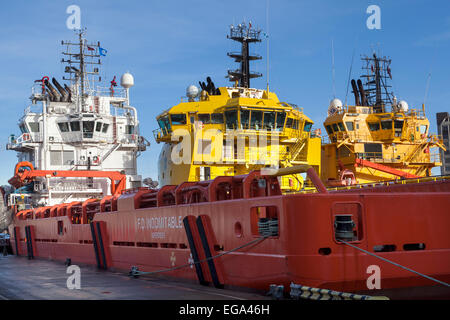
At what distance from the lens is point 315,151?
24.3 m

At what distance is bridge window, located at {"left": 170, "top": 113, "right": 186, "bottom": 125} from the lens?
916 inches

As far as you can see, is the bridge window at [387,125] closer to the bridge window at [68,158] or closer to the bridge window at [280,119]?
the bridge window at [280,119]

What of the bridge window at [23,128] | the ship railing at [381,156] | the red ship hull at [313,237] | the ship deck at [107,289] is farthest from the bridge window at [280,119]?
the bridge window at [23,128]

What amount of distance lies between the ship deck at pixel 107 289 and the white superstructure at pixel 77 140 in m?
13.1

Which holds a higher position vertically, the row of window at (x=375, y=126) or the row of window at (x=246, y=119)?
the row of window at (x=375, y=126)

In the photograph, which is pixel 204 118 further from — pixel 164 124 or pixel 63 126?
pixel 63 126

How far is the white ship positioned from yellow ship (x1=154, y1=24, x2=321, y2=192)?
6878 millimetres

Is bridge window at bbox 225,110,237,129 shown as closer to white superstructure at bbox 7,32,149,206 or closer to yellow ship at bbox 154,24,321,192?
yellow ship at bbox 154,24,321,192

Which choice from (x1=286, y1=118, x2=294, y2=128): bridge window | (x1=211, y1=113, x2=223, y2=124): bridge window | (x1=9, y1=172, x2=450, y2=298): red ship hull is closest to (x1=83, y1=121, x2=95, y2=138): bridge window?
(x1=211, y1=113, x2=223, y2=124): bridge window

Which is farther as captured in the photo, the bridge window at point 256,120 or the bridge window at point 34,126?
the bridge window at point 34,126

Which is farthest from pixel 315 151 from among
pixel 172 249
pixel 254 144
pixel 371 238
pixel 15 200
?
pixel 15 200

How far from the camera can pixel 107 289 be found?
13.4 meters

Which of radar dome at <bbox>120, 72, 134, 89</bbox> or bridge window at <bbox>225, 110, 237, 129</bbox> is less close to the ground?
radar dome at <bbox>120, 72, 134, 89</bbox>

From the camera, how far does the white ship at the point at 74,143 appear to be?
3067 cm
